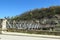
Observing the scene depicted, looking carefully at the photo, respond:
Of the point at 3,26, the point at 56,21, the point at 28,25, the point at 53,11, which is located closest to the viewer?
the point at 3,26

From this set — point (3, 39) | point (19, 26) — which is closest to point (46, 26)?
point (19, 26)

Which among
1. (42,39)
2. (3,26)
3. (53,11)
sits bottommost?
(42,39)

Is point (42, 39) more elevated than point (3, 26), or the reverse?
point (3, 26)

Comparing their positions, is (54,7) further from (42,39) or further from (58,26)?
(42,39)

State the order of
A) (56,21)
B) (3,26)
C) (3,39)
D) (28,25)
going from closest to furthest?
(3,39) → (3,26) → (28,25) → (56,21)

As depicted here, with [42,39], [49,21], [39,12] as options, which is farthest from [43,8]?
[42,39]

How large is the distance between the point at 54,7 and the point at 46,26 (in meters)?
4.97

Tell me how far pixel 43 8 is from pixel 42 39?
37.7 feet

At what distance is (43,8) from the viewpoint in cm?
2030

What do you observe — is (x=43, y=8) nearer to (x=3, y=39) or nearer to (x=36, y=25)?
(x=36, y=25)

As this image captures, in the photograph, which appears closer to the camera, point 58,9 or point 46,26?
point 46,26

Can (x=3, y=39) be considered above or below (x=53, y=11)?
below

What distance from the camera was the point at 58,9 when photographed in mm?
18609

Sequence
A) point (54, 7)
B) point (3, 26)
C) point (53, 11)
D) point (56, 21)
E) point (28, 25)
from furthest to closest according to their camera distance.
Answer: point (54, 7)
point (53, 11)
point (56, 21)
point (28, 25)
point (3, 26)
